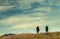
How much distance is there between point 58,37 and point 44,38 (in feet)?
10.9

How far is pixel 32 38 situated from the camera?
37.4 metres

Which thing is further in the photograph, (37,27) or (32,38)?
(37,27)

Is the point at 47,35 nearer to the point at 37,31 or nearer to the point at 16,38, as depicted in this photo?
the point at 37,31

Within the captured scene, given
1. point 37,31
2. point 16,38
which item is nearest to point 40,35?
point 37,31

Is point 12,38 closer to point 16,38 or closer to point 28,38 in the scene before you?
point 16,38

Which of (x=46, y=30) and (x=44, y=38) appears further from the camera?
(x=46, y=30)

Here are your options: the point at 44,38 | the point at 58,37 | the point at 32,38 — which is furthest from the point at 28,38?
the point at 58,37

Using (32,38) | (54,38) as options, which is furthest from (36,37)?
(54,38)

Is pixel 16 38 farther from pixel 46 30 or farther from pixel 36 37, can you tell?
pixel 46 30

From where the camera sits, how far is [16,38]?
→ 125 feet

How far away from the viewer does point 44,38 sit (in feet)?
121

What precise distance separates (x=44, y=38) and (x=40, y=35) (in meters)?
2.93

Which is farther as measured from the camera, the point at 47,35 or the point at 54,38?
the point at 47,35

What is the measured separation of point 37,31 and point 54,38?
4.74 metres
